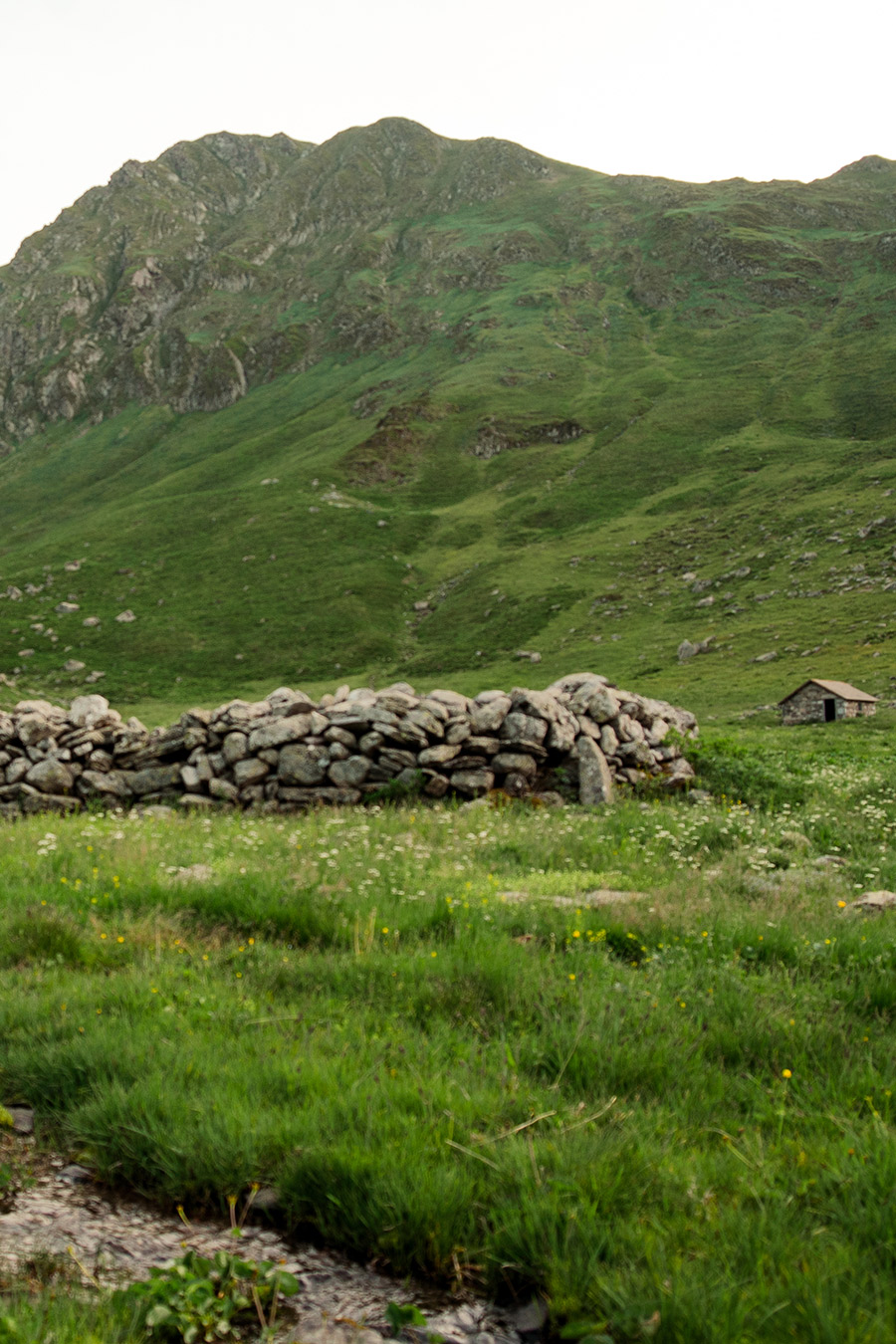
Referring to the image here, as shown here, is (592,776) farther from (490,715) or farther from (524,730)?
(490,715)

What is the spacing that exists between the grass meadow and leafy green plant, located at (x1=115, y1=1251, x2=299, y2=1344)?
130mm

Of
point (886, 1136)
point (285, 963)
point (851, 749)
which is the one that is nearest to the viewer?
point (886, 1136)

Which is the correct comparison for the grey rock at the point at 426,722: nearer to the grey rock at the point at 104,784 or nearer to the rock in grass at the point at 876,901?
the grey rock at the point at 104,784

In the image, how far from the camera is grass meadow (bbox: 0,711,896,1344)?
331 cm

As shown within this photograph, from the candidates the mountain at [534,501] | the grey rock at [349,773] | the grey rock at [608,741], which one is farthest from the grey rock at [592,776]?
the mountain at [534,501]

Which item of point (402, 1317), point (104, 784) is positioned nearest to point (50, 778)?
point (104, 784)

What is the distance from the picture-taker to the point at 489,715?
15.1 m

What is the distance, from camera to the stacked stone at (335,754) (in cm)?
1452

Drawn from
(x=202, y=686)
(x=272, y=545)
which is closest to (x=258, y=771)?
(x=202, y=686)

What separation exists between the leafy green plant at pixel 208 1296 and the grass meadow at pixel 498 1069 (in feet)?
0.43

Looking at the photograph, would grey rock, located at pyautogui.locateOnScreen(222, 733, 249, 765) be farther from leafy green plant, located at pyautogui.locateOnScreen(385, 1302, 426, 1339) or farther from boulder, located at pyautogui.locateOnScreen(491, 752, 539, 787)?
leafy green plant, located at pyautogui.locateOnScreen(385, 1302, 426, 1339)

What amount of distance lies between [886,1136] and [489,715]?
11342 mm

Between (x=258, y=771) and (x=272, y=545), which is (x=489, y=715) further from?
(x=272, y=545)

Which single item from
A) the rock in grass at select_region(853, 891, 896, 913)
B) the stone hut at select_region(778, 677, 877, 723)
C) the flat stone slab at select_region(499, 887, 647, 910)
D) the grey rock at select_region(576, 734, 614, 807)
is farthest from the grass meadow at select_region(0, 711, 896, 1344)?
the stone hut at select_region(778, 677, 877, 723)
